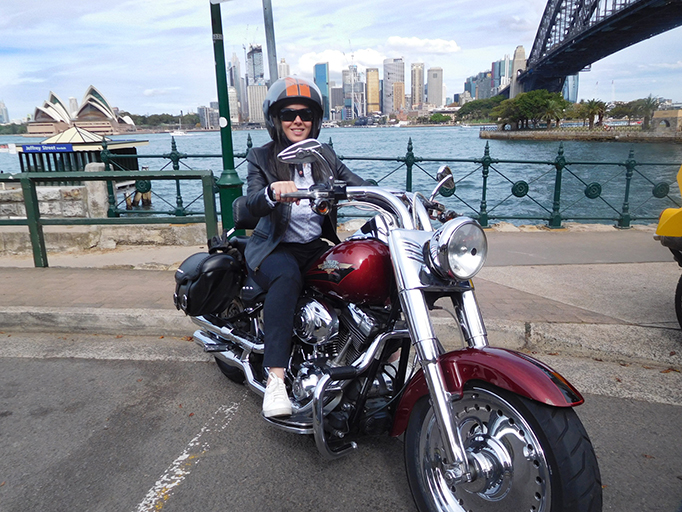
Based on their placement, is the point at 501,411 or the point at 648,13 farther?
the point at 648,13

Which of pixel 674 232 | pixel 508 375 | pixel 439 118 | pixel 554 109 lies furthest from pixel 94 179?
pixel 439 118

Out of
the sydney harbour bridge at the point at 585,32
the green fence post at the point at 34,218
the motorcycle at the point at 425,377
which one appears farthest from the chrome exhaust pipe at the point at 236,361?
the sydney harbour bridge at the point at 585,32

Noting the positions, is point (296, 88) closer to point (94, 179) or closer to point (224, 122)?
point (224, 122)

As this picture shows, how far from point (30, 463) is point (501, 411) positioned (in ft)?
7.79

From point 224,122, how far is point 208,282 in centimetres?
274

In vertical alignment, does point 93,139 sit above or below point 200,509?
above

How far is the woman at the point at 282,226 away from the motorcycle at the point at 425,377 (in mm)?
103

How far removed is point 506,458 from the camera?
1906mm

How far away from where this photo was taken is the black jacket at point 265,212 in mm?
2725

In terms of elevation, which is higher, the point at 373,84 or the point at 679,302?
the point at 373,84

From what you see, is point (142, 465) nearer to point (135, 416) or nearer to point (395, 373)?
point (135, 416)

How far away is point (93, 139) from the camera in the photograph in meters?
16.0

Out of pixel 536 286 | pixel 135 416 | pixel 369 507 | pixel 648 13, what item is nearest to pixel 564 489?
pixel 369 507

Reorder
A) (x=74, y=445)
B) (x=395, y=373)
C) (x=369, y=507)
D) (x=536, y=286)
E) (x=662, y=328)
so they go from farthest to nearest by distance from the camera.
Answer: (x=536, y=286)
(x=662, y=328)
(x=74, y=445)
(x=395, y=373)
(x=369, y=507)
